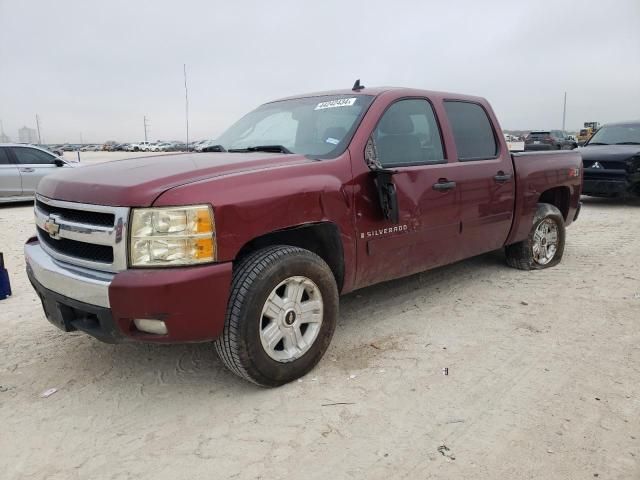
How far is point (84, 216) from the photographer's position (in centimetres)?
285

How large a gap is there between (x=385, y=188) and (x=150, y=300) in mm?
1700

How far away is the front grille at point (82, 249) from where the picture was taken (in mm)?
2729

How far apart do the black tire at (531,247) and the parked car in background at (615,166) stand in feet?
18.3

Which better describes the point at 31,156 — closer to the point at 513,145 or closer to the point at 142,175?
the point at 142,175

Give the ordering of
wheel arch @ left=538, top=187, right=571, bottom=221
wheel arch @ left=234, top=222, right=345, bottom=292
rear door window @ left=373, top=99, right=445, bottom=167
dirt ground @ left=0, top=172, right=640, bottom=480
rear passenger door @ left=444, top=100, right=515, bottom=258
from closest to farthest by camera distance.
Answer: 1. dirt ground @ left=0, top=172, right=640, bottom=480
2. wheel arch @ left=234, top=222, right=345, bottom=292
3. rear door window @ left=373, top=99, right=445, bottom=167
4. rear passenger door @ left=444, top=100, right=515, bottom=258
5. wheel arch @ left=538, top=187, right=571, bottom=221

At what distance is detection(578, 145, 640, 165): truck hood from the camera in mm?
10191

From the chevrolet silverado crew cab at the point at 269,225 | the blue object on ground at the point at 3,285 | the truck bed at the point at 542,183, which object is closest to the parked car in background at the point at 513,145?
the truck bed at the point at 542,183

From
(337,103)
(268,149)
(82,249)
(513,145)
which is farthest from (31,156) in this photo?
(513,145)

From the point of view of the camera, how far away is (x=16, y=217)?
993 centimetres

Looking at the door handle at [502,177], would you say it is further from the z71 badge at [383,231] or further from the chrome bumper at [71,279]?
the chrome bumper at [71,279]

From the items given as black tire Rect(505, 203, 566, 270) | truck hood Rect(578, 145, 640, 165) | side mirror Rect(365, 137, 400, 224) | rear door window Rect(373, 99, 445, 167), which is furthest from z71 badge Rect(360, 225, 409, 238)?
truck hood Rect(578, 145, 640, 165)

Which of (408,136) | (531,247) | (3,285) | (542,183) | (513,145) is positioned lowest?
(3,285)

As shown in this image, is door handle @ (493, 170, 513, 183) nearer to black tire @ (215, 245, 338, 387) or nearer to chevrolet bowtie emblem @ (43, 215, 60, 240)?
black tire @ (215, 245, 338, 387)

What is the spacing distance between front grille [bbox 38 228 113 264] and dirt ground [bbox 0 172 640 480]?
2.73ft
